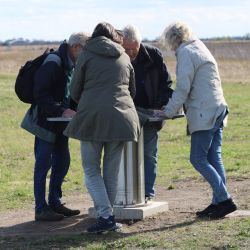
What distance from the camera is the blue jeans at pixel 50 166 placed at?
801 cm

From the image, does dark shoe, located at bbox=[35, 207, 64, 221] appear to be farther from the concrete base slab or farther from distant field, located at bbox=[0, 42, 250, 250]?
the concrete base slab

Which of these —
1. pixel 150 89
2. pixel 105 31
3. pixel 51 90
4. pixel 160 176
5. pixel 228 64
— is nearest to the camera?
pixel 105 31

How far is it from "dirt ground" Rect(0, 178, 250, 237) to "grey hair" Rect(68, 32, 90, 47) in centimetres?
175

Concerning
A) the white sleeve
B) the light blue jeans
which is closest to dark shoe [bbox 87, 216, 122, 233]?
the light blue jeans

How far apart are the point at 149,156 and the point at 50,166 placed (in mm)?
1019

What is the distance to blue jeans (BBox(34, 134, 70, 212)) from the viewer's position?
8.01m

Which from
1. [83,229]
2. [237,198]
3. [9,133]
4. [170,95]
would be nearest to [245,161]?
[237,198]

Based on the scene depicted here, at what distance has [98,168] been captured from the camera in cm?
724

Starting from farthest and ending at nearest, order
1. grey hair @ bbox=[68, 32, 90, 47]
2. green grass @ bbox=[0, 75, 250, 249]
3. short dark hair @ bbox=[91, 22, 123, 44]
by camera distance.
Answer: grey hair @ bbox=[68, 32, 90, 47] → short dark hair @ bbox=[91, 22, 123, 44] → green grass @ bbox=[0, 75, 250, 249]

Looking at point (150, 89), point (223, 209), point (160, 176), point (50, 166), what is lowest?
point (160, 176)

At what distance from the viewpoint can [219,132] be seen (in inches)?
306

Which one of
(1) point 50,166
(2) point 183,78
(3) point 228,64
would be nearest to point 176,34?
(2) point 183,78

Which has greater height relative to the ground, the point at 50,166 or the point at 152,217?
the point at 50,166

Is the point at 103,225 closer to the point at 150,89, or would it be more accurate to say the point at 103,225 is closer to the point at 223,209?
the point at 223,209
